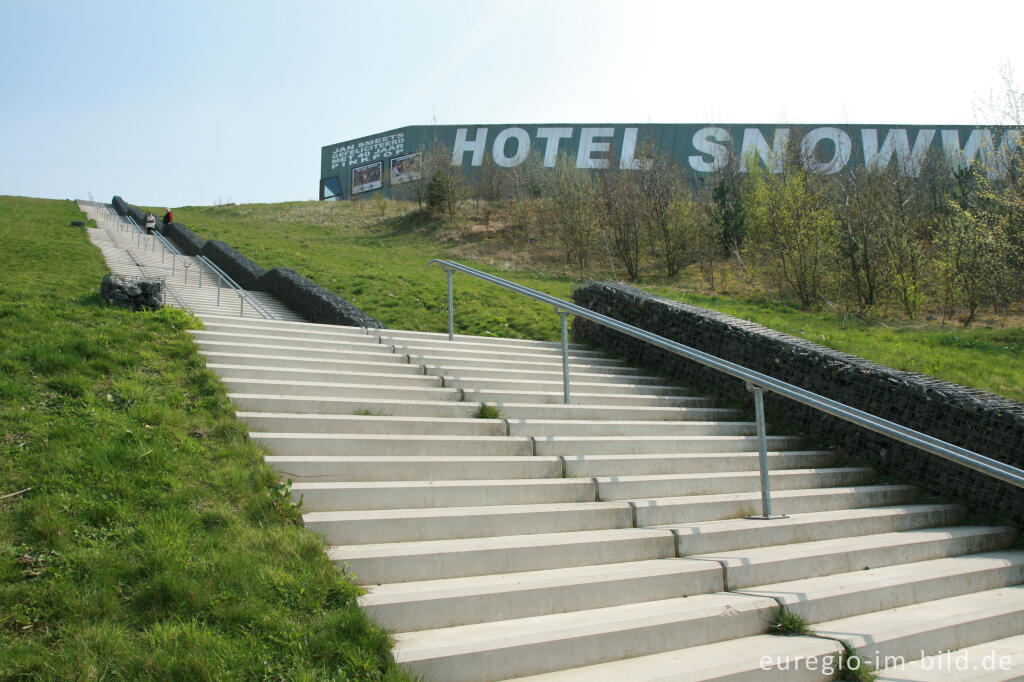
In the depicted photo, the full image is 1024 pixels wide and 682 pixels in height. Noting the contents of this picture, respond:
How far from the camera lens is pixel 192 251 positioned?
25188 millimetres

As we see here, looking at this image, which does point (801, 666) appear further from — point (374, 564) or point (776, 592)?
point (374, 564)

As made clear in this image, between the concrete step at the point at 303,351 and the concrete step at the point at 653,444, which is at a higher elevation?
the concrete step at the point at 303,351

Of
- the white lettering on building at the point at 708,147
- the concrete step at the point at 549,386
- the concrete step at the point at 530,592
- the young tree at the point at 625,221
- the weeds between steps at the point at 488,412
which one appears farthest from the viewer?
the white lettering on building at the point at 708,147

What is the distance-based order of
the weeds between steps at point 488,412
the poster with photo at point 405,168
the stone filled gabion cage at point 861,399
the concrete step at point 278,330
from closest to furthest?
1. the stone filled gabion cage at point 861,399
2. the weeds between steps at point 488,412
3. the concrete step at point 278,330
4. the poster with photo at point 405,168

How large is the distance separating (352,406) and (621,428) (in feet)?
7.83

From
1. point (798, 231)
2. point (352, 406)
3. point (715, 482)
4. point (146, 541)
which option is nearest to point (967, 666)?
point (715, 482)

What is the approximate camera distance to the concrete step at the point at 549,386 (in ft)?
22.0

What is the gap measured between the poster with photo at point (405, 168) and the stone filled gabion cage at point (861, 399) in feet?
121

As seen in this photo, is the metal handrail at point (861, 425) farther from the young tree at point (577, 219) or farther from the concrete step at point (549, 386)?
the young tree at point (577, 219)

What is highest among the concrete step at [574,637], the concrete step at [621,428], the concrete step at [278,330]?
the concrete step at [278,330]

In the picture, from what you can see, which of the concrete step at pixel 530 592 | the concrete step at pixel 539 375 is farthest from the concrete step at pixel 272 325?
the concrete step at pixel 530 592

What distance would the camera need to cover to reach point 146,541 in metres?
3.29

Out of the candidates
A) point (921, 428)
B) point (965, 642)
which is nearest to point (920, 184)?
point (921, 428)

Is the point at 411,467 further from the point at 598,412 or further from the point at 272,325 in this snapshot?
the point at 272,325
